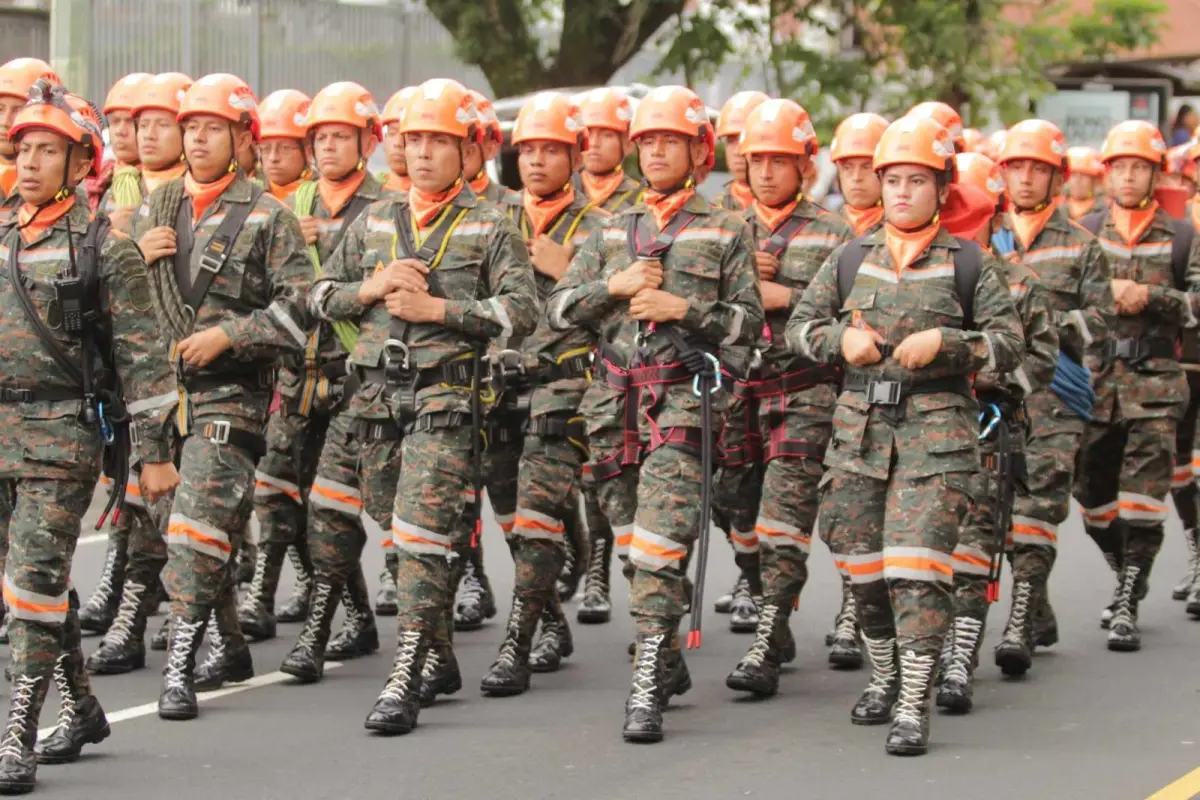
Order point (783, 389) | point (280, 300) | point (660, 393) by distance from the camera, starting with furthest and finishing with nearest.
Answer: point (783, 389)
point (280, 300)
point (660, 393)

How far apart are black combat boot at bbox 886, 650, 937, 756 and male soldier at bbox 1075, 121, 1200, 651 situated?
2.84 m

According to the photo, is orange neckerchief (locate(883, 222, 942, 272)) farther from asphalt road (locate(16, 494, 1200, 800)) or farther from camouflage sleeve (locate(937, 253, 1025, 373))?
asphalt road (locate(16, 494, 1200, 800))

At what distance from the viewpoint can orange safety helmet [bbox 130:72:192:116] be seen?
10.0m

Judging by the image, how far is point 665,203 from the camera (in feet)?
29.2

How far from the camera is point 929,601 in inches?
323

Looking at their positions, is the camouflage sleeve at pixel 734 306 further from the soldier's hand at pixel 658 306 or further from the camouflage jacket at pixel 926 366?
the camouflage jacket at pixel 926 366

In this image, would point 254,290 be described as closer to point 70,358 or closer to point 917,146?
point 70,358

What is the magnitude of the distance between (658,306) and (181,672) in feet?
7.64

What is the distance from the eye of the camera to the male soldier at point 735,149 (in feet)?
35.9

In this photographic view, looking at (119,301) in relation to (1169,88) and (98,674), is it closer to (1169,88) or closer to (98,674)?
(98,674)

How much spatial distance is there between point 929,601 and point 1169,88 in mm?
Answer: 22431

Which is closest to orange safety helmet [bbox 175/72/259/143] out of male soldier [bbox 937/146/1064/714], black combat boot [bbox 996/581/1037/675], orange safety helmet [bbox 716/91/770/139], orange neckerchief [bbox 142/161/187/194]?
orange neckerchief [bbox 142/161/187/194]

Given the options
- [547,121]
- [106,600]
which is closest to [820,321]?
[547,121]

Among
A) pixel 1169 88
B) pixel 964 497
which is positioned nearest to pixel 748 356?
pixel 964 497
